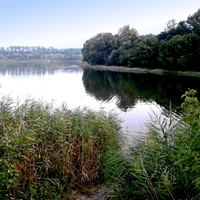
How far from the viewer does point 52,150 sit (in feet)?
18.1

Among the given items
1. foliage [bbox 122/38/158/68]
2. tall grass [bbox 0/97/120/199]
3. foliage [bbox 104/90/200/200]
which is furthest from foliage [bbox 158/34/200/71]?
foliage [bbox 104/90/200/200]

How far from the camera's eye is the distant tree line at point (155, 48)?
125 ft

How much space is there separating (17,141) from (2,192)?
3.12ft

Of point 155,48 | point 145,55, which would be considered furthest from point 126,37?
point 145,55

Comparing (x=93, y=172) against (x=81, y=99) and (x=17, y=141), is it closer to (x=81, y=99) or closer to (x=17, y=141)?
(x=17, y=141)

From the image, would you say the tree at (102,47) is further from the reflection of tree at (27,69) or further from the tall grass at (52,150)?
the tall grass at (52,150)

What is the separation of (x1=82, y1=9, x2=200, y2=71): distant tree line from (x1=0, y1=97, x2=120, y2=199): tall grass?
34336 mm

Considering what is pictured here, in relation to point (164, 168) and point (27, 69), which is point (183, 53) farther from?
point (27, 69)

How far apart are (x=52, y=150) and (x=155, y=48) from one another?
152 ft

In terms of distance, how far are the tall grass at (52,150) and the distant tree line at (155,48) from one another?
34336 mm

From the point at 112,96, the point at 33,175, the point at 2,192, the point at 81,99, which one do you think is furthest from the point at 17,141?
the point at 112,96

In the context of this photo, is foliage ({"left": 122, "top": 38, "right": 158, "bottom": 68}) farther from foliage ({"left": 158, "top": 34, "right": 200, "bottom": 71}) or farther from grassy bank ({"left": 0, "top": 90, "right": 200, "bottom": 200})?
grassy bank ({"left": 0, "top": 90, "right": 200, "bottom": 200})

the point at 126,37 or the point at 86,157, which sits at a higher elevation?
the point at 126,37

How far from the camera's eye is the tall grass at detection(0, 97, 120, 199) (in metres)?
4.70
